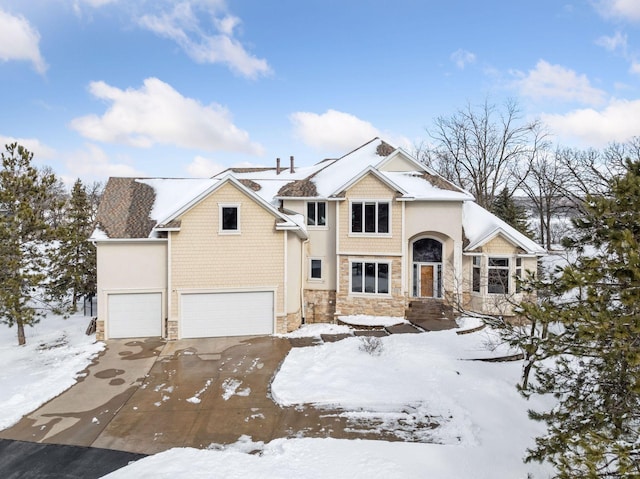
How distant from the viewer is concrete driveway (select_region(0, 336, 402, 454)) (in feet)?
26.5

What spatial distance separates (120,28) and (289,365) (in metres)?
16.7

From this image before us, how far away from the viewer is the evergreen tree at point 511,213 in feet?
86.2

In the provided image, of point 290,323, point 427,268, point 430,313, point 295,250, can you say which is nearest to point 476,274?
point 427,268

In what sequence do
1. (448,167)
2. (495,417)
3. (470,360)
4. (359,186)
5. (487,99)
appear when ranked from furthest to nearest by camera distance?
(448,167)
(487,99)
(359,186)
(470,360)
(495,417)

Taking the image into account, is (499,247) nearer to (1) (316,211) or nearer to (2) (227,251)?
(1) (316,211)

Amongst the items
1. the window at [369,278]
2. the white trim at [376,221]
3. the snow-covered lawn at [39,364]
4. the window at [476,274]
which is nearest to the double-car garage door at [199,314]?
the snow-covered lawn at [39,364]

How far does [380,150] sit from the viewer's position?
20.6 m

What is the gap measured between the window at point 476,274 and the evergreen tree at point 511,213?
392 inches

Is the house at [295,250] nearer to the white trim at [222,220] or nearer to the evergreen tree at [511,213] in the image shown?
the white trim at [222,220]

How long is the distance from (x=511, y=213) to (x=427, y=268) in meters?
12.2

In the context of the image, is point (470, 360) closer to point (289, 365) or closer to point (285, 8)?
point (289, 365)

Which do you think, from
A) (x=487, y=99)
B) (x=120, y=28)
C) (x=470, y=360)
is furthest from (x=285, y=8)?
(x=487, y=99)

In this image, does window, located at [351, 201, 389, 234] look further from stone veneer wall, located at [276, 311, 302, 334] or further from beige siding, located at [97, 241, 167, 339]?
beige siding, located at [97, 241, 167, 339]

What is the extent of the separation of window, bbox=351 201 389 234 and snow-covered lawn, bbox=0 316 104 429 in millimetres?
12326
